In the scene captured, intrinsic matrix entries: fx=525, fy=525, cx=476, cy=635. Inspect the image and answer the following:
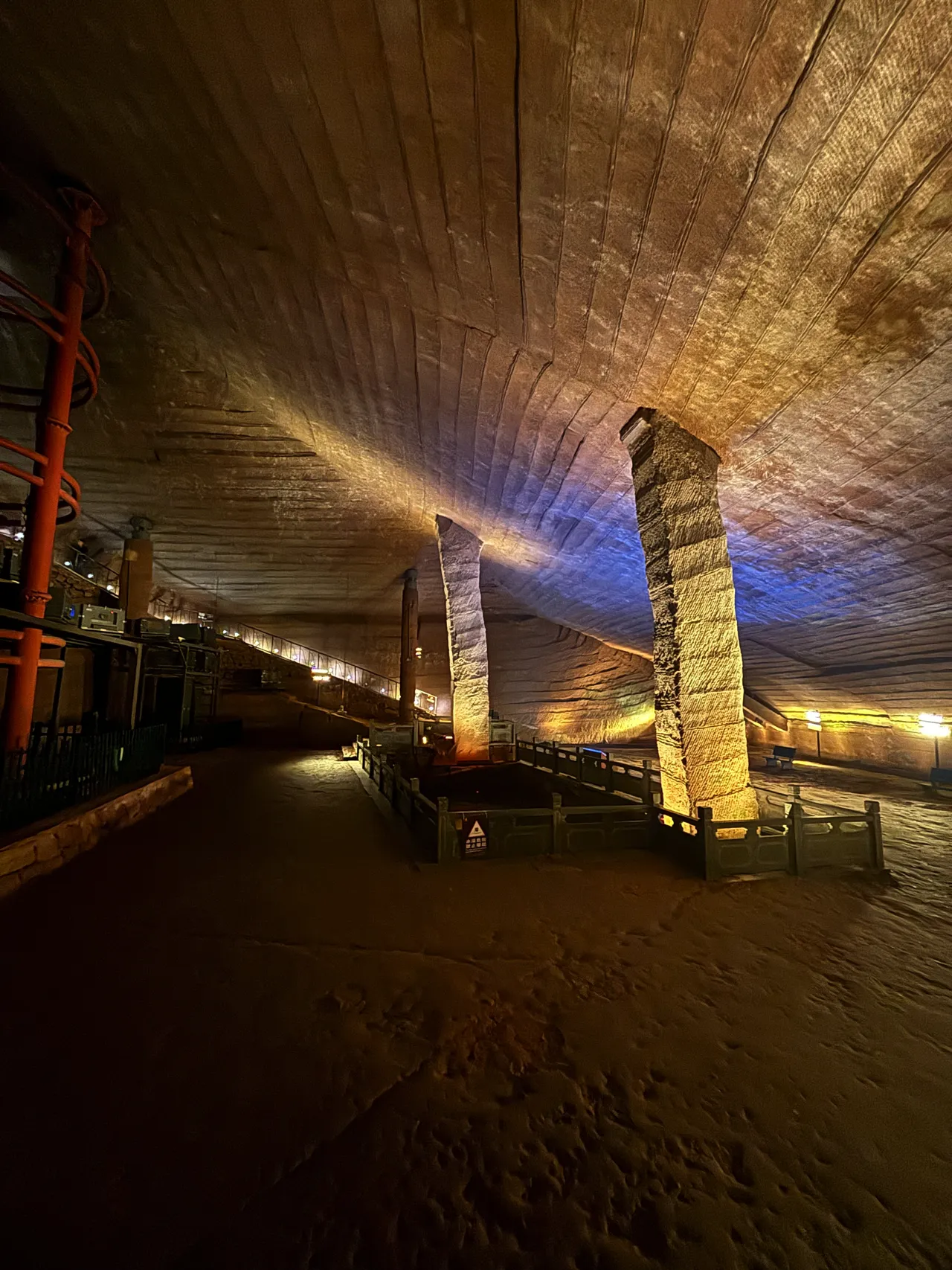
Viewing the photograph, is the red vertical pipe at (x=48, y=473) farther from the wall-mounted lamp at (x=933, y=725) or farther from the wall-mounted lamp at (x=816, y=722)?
the wall-mounted lamp at (x=816, y=722)

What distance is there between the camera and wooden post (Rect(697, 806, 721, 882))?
4523 millimetres

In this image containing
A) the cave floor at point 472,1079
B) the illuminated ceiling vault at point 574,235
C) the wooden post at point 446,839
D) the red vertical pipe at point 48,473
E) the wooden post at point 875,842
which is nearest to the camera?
the cave floor at point 472,1079

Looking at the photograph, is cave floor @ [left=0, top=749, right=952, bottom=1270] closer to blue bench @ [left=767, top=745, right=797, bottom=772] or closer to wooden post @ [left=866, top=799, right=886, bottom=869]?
wooden post @ [left=866, top=799, right=886, bottom=869]

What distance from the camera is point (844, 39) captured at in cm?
254

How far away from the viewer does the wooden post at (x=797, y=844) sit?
459 cm

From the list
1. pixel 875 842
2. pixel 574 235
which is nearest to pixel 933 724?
pixel 875 842

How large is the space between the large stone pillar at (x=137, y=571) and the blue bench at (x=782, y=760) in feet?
56.0

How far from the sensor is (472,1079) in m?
2.14

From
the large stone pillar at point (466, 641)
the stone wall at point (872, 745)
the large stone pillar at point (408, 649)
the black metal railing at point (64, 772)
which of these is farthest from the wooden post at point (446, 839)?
the large stone pillar at point (408, 649)

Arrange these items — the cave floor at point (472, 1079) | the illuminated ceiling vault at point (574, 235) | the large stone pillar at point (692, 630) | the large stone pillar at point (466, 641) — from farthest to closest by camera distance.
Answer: the large stone pillar at point (466, 641) → the large stone pillar at point (692, 630) → the illuminated ceiling vault at point (574, 235) → the cave floor at point (472, 1079)

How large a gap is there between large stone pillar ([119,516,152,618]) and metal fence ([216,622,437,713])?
5762mm

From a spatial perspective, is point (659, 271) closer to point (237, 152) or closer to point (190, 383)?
point (237, 152)

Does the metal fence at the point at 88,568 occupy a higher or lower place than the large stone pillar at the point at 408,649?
higher

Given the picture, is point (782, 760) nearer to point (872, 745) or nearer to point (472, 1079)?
point (872, 745)
